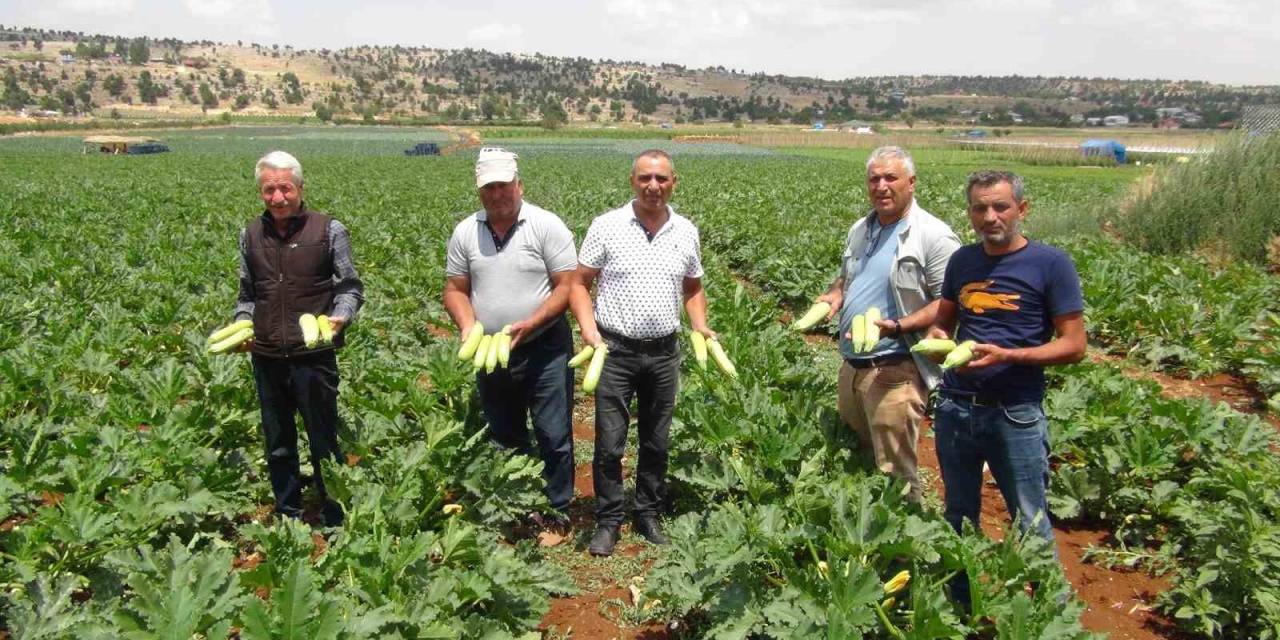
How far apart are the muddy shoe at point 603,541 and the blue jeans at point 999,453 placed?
185 cm

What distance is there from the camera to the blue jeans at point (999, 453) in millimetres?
3459

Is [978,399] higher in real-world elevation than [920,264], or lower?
lower

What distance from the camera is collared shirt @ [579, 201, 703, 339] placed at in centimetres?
429

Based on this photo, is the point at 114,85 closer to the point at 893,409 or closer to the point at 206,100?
the point at 206,100

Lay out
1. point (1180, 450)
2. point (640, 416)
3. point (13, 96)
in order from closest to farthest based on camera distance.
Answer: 1. point (640, 416)
2. point (1180, 450)
3. point (13, 96)

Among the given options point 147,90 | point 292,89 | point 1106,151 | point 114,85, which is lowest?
point 1106,151

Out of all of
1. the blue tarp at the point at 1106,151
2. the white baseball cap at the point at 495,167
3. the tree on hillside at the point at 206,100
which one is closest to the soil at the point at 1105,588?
the white baseball cap at the point at 495,167

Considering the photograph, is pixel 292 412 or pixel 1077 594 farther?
pixel 292 412

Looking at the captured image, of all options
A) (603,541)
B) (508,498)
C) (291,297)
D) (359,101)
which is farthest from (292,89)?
(603,541)

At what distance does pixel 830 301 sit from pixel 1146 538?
8.02ft

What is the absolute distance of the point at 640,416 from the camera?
→ 464 centimetres

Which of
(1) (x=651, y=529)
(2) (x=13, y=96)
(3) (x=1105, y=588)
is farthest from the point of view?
(2) (x=13, y=96)

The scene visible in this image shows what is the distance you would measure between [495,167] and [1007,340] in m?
2.57

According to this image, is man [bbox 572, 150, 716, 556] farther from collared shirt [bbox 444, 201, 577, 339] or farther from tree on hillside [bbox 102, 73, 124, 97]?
tree on hillside [bbox 102, 73, 124, 97]
